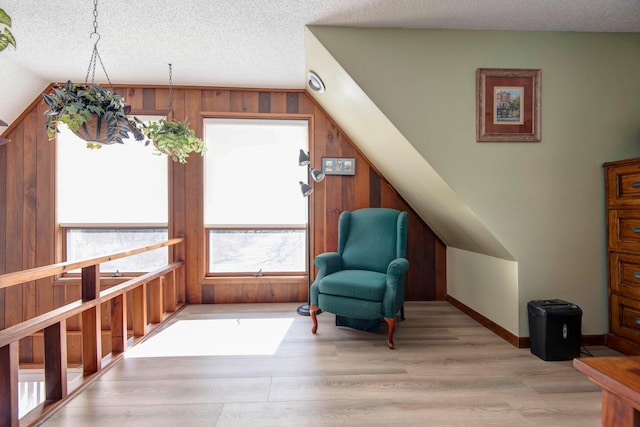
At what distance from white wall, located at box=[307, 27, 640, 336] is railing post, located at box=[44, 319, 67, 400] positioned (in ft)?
8.12

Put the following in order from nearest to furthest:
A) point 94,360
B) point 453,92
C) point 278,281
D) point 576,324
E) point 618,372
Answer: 1. point 618,372
2. point 94,360
3. point 576,324
4. point 453,92
5. point 278,281

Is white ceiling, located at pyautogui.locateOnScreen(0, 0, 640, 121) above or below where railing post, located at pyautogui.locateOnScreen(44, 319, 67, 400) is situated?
above

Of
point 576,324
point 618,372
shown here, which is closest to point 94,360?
point 618,372

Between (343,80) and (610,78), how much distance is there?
203 centimetres

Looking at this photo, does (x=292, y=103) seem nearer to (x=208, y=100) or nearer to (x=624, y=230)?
(x=208, y=100)

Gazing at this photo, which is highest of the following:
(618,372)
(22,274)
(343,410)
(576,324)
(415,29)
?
(415,29)

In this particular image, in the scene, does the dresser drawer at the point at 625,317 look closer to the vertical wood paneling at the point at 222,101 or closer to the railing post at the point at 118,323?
the railing post at the point at 118,323

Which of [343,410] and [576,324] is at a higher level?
[576,324]

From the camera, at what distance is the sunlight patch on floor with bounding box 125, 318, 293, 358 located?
2.42m

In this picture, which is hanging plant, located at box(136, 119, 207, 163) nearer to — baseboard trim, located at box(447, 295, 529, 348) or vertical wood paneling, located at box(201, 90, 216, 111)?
vertical wood paneling, located at box(201, 90, 216, 111)

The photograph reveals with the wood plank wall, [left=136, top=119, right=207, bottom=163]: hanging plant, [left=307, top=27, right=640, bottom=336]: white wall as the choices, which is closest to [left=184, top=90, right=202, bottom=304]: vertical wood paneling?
the wood plank wall

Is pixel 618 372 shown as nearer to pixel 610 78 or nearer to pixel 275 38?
pixel 610 78

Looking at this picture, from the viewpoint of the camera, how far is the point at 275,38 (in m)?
2.61

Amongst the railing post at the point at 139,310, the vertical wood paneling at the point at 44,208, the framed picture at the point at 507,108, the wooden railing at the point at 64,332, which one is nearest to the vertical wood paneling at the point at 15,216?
the vertical wood paneling at the point at 44,208
